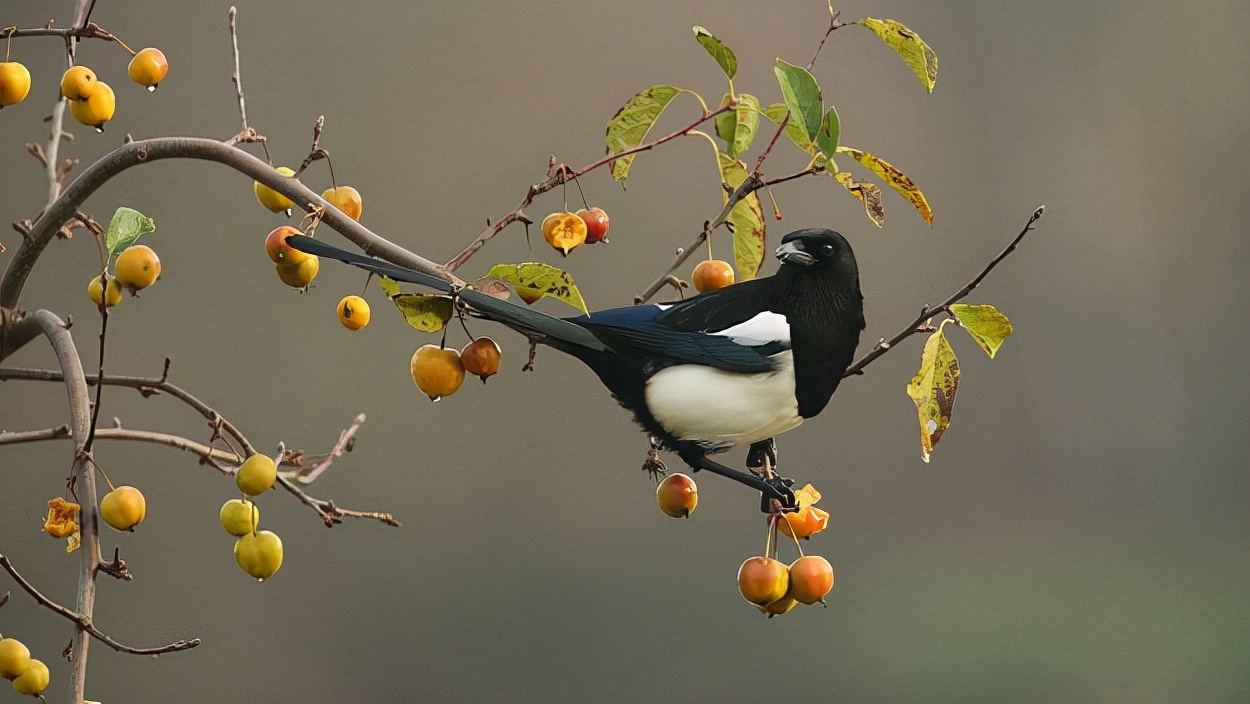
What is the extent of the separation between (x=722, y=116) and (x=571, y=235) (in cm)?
12

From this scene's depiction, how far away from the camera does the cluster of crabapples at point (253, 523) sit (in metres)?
0.62

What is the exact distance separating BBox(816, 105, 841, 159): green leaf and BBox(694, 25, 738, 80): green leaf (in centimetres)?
10

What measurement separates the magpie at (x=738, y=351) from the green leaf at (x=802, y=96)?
0.13 metres

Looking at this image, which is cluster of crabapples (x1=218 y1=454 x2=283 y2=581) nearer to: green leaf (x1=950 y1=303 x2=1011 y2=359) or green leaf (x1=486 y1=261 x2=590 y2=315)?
green leaf (x1=486 y1=261 x2=590 y2=315)

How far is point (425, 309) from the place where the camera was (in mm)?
610

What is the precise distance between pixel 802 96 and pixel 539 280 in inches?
6.6

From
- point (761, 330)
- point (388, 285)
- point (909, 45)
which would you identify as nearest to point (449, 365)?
point (388, 285)

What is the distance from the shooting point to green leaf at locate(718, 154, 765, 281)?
28.6 inches

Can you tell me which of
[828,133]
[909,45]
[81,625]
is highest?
[909,45]

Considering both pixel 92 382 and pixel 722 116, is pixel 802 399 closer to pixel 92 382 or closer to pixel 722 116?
pixel 722 116

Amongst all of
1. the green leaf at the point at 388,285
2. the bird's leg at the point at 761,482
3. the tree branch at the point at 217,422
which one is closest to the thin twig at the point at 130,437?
the tree branch at the point at 217,422

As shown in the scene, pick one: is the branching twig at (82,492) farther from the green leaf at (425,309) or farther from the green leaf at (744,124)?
the green leaf at (744,124)

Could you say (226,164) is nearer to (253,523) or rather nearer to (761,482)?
(253,523)

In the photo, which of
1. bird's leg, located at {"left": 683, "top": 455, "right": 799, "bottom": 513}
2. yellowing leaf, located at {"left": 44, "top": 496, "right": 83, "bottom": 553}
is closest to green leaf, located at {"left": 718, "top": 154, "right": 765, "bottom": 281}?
bird's leg, located at {"left": 683, "top": 455, "right": 799, "bottom": 513}
